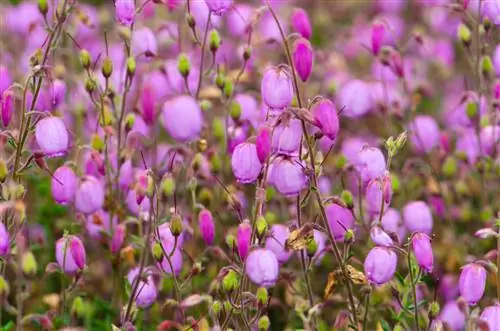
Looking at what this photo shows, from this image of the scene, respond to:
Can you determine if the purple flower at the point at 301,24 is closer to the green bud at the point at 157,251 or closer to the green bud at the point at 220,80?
the green bud at the point at 220,80

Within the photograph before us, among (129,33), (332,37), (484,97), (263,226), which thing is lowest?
(332,37)

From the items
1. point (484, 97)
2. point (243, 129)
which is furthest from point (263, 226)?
point (484, 97)

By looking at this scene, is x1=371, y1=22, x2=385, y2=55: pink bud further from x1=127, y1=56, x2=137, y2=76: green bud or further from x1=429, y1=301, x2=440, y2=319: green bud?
x1=429, y1=301, x2=440, y2=319: green bud

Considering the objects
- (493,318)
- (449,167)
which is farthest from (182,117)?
(449,167)

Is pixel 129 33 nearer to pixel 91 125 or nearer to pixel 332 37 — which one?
pixel 91 125

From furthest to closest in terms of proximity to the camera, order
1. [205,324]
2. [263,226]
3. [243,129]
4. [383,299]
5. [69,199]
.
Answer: [243,129], [383,299], [69,199], [205,324], [263,226]

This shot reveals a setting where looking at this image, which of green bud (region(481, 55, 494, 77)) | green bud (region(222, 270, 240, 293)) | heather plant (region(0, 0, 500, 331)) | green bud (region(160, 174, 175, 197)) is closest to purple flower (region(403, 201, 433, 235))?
heather plant (region(0, 0, 500, 331))

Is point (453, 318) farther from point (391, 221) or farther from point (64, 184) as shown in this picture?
point (64, 184)

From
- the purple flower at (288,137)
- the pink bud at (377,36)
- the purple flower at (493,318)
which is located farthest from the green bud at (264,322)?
the pink bud at (377,36)
